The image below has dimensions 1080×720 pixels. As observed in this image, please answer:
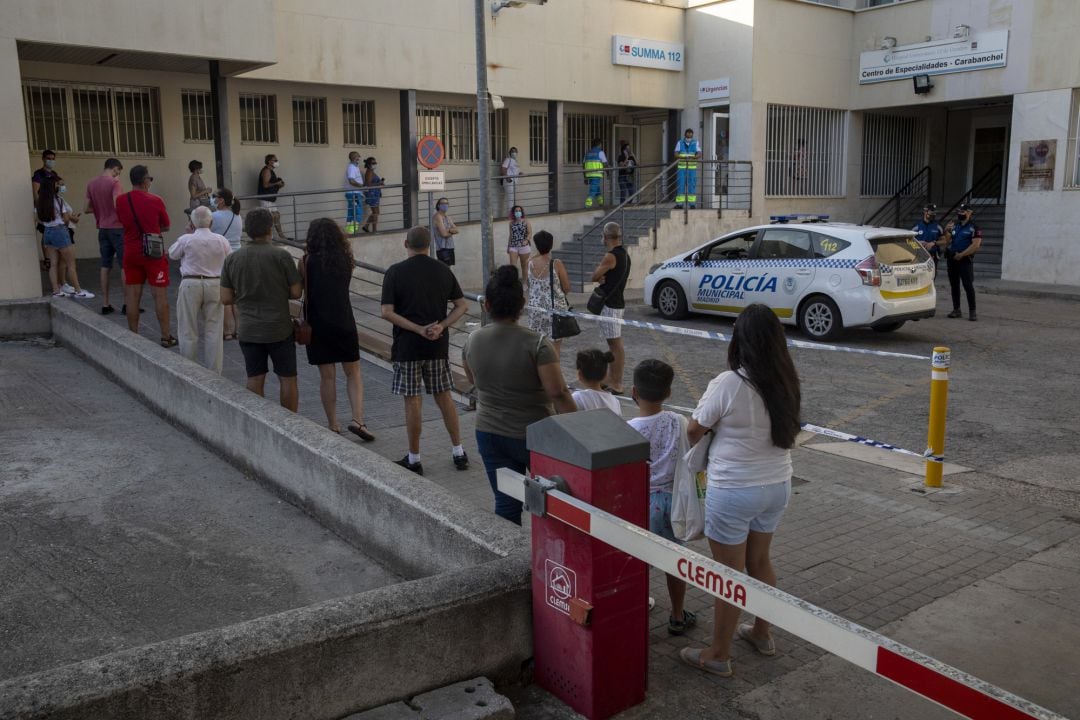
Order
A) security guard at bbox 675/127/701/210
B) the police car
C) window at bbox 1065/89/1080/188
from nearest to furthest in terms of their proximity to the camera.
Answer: the police car
window at bbox 1065/89/1080/188
security guard at bbox 675/127/701/210

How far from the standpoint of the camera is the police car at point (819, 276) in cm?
1219

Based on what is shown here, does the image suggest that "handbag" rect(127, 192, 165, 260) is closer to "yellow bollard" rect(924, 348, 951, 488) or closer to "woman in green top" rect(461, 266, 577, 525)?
"woman in green top" rect(461, 266, 577, 525)

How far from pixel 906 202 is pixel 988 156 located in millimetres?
2395

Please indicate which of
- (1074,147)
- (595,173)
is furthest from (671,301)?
(1074,147)

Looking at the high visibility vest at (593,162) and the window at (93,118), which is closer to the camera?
the window at (93,118)

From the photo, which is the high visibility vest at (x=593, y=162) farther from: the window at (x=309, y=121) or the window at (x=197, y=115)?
the window at (x=197, y=115)

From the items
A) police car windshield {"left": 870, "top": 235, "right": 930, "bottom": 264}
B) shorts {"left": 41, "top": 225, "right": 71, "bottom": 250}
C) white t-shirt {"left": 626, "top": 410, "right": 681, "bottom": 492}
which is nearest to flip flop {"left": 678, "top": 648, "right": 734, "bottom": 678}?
white t-shirt {"left": 626, "top": 410, "right": 681, "bottom": 492}

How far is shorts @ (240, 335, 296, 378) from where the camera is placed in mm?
6785

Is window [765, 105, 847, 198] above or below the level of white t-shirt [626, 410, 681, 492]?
above

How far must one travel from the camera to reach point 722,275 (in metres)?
14.0

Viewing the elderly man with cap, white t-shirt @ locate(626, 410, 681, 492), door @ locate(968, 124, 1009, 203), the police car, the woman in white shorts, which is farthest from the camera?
door @ locate(968, 124, 1009, 203)

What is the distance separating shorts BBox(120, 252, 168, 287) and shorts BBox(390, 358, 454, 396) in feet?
13.1

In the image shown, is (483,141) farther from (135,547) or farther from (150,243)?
(135,547)

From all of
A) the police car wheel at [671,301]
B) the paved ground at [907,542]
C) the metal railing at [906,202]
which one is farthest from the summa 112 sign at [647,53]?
the paved ground at [907,542]
